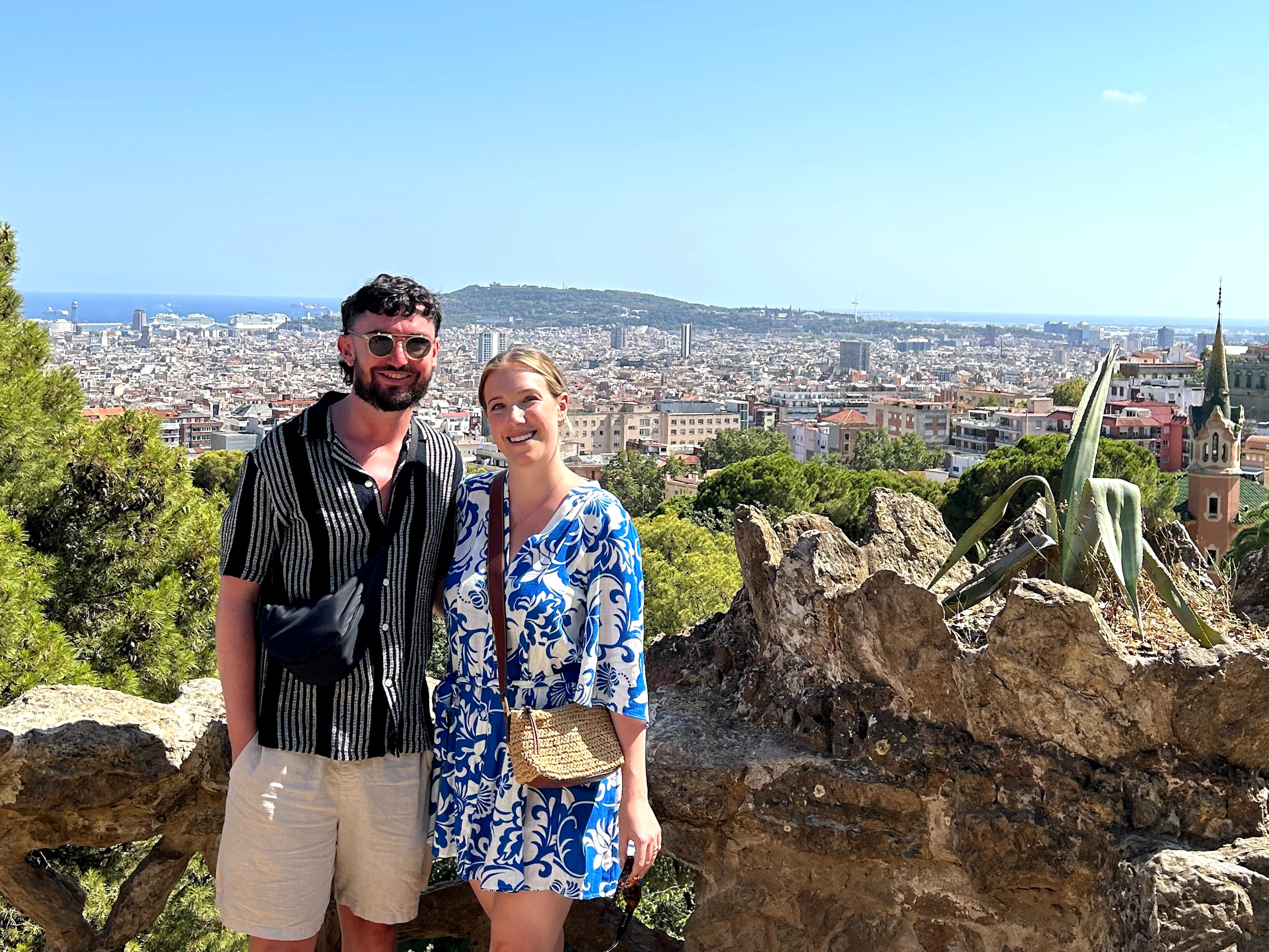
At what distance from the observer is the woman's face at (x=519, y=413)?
8.64ft

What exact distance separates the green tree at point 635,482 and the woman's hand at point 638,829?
45919mm

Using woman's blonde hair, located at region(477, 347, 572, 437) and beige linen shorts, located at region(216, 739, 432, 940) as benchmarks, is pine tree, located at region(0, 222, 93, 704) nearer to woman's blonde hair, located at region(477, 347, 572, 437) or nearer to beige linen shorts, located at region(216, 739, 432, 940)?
beige linen shorts, located at region(216, 739, 432, 940)

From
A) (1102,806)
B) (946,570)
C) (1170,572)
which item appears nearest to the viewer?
(1102,806)

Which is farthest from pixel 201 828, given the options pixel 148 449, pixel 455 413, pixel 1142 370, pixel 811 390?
pixel 811 390

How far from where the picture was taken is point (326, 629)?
2602 millimetres

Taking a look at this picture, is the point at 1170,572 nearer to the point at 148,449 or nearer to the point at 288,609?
the point at 288,609

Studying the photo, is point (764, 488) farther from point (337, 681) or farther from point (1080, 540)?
point (337, 681)

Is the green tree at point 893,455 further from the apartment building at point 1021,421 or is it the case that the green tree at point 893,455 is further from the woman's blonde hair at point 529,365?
the woman's blonde hair at point 529,365

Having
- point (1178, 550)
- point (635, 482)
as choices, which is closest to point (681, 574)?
point (1178, 550)

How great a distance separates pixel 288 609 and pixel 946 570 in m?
1.86

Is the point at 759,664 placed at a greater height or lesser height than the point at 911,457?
greater

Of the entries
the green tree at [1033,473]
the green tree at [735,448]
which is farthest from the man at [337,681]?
the green tree at [735,448]

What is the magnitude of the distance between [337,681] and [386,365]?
0.69 m

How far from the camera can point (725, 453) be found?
68.2m
